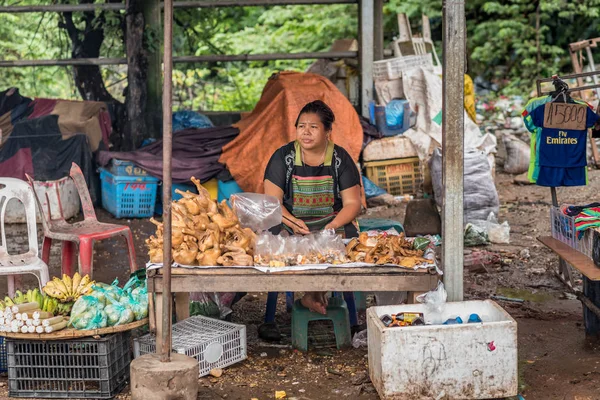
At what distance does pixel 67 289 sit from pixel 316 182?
1906mm

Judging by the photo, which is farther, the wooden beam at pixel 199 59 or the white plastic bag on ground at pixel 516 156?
the white plastic bag on ground at pixel 516 156

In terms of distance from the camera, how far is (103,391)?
15.7 feet

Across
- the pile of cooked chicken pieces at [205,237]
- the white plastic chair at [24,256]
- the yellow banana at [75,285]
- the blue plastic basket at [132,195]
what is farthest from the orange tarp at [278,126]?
the yellow banana at [75,285]

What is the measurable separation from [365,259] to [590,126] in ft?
9.40

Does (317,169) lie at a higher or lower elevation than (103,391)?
higher

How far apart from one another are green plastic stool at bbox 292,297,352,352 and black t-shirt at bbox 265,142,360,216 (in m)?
0.80

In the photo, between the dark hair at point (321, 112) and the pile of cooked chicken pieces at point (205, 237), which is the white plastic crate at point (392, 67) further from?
the pile of cooked chicken pieces at point (205, 237)

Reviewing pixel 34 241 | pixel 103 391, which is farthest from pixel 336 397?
pixel 34 241

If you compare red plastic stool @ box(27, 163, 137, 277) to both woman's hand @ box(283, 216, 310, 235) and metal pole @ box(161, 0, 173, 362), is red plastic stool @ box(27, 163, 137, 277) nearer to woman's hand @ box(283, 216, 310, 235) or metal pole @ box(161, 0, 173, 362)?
woman's hand @ box(283, 216, 310, 235)

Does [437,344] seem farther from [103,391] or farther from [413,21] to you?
[413,21]

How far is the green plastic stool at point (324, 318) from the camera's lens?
18.2 ft

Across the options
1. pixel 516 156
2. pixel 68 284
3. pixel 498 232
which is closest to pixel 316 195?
pixel 68 284

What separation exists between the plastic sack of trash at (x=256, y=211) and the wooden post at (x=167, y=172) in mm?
1062

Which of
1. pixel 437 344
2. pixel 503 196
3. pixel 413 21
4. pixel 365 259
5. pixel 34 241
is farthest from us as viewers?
pixel 413 21
